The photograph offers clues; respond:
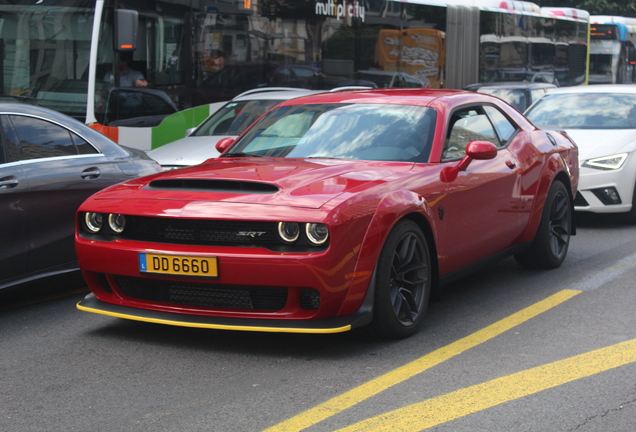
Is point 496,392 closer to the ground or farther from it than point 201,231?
closer to the ground

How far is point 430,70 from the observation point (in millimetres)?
16812

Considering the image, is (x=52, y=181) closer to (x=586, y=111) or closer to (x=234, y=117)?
(x=234, y=117)

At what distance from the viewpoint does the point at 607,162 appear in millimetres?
9547

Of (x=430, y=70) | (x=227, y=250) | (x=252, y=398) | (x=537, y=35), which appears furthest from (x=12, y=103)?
(x=537, y=35)

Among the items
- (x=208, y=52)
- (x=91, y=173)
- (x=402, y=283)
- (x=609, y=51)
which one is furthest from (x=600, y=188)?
(x=609, y=51)

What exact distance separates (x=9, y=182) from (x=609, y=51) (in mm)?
26955

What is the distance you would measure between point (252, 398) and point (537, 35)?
19246 millimetres

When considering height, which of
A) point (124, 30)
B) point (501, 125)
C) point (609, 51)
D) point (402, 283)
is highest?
point (124, 30)

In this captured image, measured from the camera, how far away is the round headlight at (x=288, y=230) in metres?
4.43

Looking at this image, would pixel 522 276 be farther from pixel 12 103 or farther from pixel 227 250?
pixel 12 103

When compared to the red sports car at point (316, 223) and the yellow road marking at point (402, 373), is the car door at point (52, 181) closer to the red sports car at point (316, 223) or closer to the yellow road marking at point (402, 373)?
the red sports car at point (316, 223)

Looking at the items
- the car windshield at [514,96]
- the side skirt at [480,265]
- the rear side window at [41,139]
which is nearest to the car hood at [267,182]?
the side skirt at [480,265]

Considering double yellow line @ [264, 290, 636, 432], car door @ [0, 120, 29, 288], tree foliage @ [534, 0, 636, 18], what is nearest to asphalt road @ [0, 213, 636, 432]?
double yellow line @ [264, 290, 636, 432]

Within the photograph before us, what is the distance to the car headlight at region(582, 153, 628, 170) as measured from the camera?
9.48 metres
